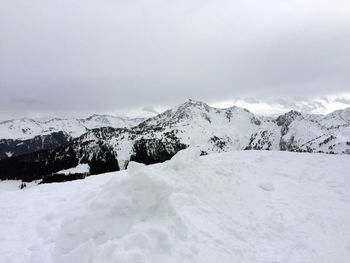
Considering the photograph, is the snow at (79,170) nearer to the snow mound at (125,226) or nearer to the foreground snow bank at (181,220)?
the foreground snow bank at (181,220)

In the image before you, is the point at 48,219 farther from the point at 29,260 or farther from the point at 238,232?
the point at 238,232

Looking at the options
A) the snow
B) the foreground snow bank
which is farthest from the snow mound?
the snow

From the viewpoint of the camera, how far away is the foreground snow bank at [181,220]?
35.3ft

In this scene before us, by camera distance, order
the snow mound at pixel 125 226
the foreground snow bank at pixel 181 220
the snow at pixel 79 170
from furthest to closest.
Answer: the snow at pixel 79 170
the foreground snow bank at pixel 181 220
the snow mound at pixel 125 226

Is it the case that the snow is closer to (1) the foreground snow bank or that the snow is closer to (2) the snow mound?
(1) the foreground snow bank

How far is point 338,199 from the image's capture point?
727 inches

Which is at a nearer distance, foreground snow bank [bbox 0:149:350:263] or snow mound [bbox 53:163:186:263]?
snow mound [bbox 53:163:186:263]

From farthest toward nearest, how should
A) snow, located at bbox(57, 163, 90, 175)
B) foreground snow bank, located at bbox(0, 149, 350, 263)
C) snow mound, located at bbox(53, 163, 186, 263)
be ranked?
1. snow, located at bbox(57, 163, 90, 175)
2. foreground snow bank, located at bbox(0, 149, 350, 263)
3. snow mound, located at bbox(53, 163, 186, 263)

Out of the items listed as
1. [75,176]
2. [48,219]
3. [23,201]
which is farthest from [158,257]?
[75,176]

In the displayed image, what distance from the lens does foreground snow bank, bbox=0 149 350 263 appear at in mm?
10773

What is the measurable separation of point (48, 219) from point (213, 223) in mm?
8020

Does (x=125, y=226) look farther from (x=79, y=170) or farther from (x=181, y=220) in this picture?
(x=79, y=170)

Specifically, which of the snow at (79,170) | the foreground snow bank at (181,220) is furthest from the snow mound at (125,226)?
the snow at (79,170)

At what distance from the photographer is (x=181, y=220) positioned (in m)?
12.2
